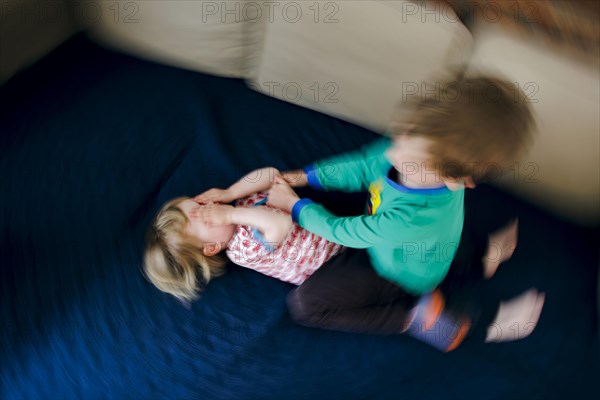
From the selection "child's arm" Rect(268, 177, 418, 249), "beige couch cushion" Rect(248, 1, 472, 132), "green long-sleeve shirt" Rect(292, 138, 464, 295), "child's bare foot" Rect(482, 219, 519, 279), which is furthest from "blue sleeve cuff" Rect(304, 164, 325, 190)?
"child's bare foot" Rect(482, 219, 519, 279)

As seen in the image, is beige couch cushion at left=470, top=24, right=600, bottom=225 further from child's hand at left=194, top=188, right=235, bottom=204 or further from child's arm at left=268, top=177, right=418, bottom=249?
child's hand at left=194, top=188, right=235, bottom=204

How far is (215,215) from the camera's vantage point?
968 mm

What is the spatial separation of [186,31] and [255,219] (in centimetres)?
62

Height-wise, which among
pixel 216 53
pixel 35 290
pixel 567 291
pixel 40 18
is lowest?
pixel 567 291

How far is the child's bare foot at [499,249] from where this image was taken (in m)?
1.11

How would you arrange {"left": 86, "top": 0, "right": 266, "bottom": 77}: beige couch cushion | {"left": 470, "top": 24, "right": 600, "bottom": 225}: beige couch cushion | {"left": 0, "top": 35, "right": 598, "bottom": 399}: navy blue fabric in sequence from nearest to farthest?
{"left": 0, "top": 35, "right": 598, "bottom": 399}: navy blue fabric, {"left": 470, "top": 24, "right": 600, "bottom": 225}: beige couch cushion, {"left": 86, "top": 0, "right": 266, "bottom": 77}: beige couch cushion

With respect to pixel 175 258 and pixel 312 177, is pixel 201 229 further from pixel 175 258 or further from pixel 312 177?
pixel 312 177

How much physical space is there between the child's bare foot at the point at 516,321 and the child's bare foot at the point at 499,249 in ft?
0.30

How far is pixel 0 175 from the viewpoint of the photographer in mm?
1110

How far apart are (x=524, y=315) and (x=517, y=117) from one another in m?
0.44

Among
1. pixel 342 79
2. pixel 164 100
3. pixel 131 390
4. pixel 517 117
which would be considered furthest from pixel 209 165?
pixel 517 117

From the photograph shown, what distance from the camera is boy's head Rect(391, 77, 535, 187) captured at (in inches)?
Result: 31.0

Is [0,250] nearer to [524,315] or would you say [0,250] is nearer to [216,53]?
[216,53]

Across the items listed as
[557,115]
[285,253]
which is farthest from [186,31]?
[557,115]
